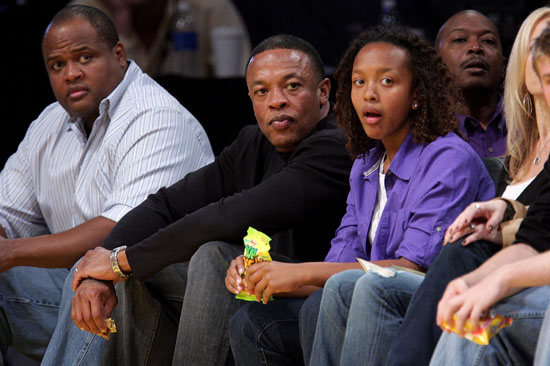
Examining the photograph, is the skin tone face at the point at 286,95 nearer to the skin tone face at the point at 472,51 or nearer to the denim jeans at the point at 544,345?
the skin tone face at the point at 472,51

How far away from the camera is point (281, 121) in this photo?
2873mm

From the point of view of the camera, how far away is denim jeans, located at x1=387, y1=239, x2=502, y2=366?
6.34ft

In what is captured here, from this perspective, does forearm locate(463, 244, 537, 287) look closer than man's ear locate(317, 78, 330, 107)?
Yes

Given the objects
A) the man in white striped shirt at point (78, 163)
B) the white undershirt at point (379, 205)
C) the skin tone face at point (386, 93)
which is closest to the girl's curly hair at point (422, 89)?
the skin tone face at point (386, 93)

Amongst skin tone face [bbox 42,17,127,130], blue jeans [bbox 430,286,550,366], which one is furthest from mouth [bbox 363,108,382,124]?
skin tone face [bbox 42,17,127,130]

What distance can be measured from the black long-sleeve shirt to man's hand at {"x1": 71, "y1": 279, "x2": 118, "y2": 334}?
121mm

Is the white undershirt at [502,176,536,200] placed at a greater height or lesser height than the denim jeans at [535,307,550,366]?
greater

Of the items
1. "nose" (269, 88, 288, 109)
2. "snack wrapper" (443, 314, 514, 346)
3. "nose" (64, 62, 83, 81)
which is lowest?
"snack wrapper" (443, 314, 514, 346)

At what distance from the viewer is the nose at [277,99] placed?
2.88 meters

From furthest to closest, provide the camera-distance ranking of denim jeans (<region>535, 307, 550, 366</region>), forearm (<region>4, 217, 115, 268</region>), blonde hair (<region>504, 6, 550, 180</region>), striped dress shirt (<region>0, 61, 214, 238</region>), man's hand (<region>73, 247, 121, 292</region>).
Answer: striped dress shirt (<region>0, 61, 214, 238</region>), forearm (<region>4, 217, 115, 268</region>), man's hand (<region>73, 247, 121, 292</region>), blonde hair (<region>504, 6, 550, 180</region>), denim jeans (<region>535, 307, 550, 366</region>)

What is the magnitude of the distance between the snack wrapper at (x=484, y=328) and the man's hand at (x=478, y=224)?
252 millimetres

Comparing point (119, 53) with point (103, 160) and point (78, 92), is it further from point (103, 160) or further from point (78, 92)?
point (103, 160)

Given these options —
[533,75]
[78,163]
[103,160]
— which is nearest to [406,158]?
[533,75]

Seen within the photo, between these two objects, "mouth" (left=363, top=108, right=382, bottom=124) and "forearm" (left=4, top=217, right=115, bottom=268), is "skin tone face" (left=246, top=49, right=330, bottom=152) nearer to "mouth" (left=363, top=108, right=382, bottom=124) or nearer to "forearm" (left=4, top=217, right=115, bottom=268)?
"mouth" (left=363, top=108, right=382, bottom=124)
